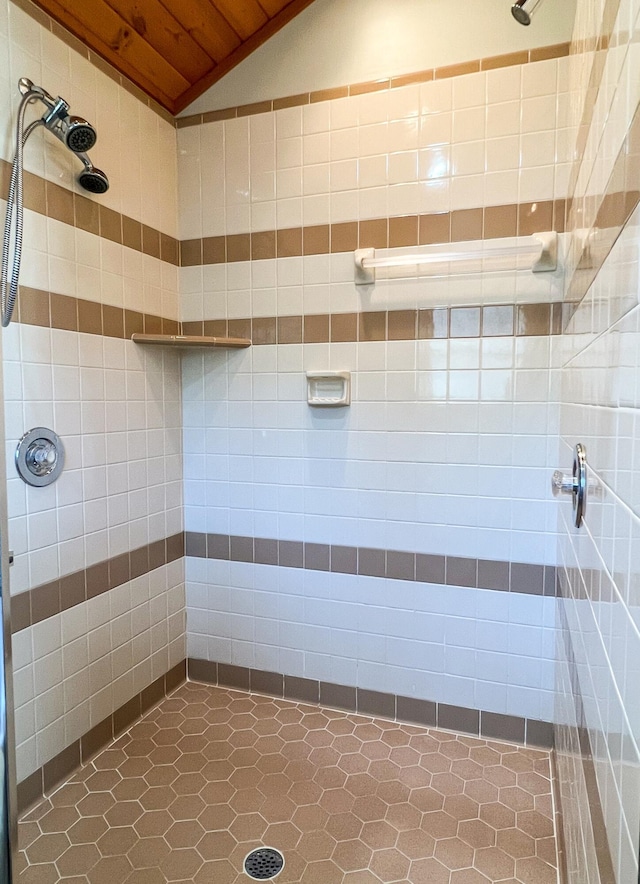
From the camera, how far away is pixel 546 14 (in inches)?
68.6

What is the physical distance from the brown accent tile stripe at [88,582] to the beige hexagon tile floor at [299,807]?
1.90ft

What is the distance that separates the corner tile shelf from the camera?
200 centimetres

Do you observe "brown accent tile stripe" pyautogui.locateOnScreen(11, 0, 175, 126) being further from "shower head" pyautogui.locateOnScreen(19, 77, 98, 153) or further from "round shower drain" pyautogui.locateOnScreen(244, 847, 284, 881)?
"round shower drain" pyautogui.locateOnScreen(244, 847, 284, 881)

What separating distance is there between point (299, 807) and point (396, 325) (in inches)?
64.0

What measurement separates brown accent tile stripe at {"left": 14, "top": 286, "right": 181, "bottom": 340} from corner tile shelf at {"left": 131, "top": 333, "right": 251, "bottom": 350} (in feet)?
0.17

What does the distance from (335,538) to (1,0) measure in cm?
196

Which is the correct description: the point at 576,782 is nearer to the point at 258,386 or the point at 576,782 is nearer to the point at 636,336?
the point at 636,336

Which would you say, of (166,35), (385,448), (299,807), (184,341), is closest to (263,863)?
(299,807)

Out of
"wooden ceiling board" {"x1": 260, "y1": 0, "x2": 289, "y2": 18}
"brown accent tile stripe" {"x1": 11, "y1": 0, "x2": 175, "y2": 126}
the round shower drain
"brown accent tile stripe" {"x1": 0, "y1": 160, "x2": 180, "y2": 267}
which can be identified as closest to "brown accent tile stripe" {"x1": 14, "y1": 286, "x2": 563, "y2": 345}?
"brown accent tile stripe" {"x1": 0, "y1": 160, "x2": 180, "y2": 267}

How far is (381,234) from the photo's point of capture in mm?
1975

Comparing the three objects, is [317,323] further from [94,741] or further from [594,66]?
[94,741]

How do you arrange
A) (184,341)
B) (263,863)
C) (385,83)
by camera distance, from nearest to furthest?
(263,863) < (385,83) < (184,341)

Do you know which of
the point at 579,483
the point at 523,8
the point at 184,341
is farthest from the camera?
the point at 184,341

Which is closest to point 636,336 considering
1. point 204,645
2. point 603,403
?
point 603,403
